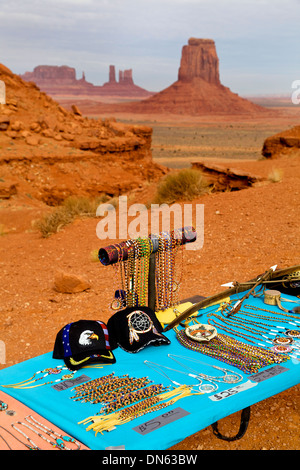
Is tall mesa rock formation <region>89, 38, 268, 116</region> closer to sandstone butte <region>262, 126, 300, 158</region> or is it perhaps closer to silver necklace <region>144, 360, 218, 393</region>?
sandstone butte <region>262, 126, 300, 158</region>

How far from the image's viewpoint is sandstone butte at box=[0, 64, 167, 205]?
1850 centimetres

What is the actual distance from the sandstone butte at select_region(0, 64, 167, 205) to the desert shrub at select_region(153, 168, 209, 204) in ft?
22.2

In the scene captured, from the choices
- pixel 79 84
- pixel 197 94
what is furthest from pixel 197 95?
pixel 79 84

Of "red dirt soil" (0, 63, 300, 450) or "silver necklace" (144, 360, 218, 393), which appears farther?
"red dirt soil" (0, 63, 300, 450)

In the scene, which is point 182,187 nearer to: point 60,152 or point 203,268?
point 203,268

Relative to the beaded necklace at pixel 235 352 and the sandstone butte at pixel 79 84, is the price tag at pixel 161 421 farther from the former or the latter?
the sandstone butte at pixel 79 84

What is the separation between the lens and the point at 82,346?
3014mm

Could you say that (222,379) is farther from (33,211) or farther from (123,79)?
(123,79)

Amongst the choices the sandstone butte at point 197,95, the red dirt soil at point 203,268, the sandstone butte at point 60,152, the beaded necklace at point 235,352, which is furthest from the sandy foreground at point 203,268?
the sandstone butte at point 197,95

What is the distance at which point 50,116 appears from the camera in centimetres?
2220

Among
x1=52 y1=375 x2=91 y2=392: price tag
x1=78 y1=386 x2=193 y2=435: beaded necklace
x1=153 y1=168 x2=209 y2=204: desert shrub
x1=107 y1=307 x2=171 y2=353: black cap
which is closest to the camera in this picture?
x1=78 y1=386 x2=193 y2=435: beaded necklace

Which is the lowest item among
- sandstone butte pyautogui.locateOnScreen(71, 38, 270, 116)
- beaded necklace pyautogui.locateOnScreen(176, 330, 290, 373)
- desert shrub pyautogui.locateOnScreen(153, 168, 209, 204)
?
beaded necklace pyautogui.locateOnScreen(176, 330, 290, 373)

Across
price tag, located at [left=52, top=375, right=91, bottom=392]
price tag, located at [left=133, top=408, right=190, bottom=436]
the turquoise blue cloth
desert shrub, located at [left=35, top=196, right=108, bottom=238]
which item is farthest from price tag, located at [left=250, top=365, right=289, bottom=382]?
desert shrub, located at [left=35, top=196, right=108, bottom=238]
